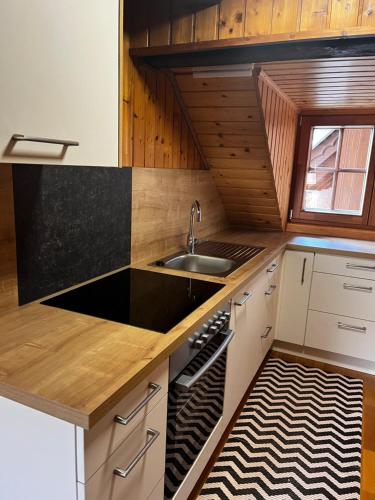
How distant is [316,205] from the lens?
3.29 meters

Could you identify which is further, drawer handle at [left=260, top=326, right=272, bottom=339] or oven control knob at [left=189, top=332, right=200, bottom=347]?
drawer handle at [left=260, top=326, right=272, bottom=339]

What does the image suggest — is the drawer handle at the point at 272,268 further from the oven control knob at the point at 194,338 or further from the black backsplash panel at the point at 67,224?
the oven control knob at the point at 194,338

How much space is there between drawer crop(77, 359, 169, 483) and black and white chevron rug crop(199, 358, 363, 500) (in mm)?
916

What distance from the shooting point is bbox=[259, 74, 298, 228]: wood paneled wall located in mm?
2223

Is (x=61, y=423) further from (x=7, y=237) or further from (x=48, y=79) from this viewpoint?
(x=48, y=79)

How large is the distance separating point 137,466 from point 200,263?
1359 millimetres

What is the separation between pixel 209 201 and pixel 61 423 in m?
2.14

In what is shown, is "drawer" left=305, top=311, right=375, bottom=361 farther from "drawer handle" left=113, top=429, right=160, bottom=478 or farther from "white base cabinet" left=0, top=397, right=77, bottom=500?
"white base cabinet" left=0, top=397, right=77, bottom=500

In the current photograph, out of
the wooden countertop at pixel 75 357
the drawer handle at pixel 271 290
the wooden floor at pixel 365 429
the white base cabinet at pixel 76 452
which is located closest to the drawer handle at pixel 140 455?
the white base cabinet at pixel 76 452

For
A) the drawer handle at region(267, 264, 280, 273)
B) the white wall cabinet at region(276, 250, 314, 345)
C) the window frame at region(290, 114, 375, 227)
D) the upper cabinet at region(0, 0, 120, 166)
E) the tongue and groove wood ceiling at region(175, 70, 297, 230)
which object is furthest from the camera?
the window frame at region(290, 114, 375, 227)

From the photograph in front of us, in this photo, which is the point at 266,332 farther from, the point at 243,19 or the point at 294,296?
the point at 243,19

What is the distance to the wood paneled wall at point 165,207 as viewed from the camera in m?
Result: 1.94

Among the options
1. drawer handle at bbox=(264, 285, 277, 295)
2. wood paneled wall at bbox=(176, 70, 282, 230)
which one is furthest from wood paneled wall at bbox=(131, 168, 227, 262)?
drawer handle at bbox=(264, 285, 277, 295)

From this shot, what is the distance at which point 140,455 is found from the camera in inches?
39.6
